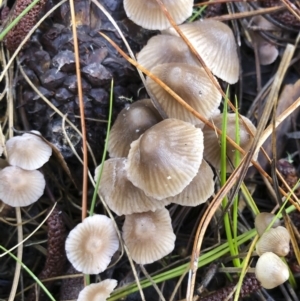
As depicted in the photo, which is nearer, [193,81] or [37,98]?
[193,81]

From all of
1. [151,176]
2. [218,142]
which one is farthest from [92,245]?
[218,142]

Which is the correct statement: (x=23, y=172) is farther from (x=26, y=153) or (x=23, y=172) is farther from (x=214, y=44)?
(x=214, y=44)

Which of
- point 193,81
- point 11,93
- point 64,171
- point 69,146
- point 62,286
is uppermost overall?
point 193,81

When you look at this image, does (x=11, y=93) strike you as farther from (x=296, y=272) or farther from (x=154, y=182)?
(x=296, y=272)

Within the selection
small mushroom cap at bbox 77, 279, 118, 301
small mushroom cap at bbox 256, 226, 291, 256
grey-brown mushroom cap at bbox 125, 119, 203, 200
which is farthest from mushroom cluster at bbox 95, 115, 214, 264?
small mushroom cap at bbox 256, 226, 291, 256

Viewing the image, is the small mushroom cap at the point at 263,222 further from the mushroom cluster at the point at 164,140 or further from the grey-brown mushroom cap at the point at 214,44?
the grey-brown mushroom cap at the point at 214,44

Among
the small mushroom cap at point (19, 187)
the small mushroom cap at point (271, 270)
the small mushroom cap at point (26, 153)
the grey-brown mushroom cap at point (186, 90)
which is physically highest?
the grey-brown mushroom cap at point (186, 90)

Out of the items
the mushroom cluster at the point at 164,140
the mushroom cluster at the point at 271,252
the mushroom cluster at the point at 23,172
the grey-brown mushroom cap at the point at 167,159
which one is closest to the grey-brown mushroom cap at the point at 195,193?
the mushroom cluster at the point at 164,140

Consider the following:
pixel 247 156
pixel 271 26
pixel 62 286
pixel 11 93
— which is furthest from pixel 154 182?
pixel 271 26
